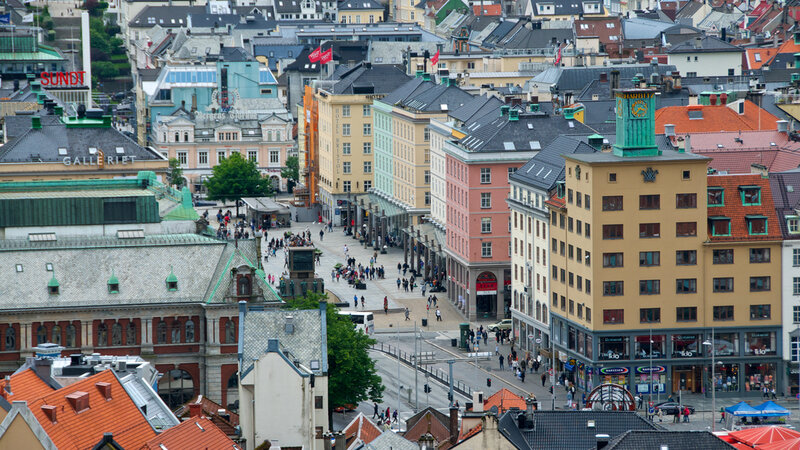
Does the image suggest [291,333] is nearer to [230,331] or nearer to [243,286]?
[243,286]

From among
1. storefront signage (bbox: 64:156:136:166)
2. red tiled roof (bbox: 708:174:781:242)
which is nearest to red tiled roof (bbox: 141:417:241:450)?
red tiled roof (bbox: 708:174:781:242)


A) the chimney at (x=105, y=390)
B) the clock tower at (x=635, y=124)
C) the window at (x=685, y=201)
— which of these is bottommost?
the chimney at (x=105, y=390)

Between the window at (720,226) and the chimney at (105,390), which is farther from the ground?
the window at (720,226)

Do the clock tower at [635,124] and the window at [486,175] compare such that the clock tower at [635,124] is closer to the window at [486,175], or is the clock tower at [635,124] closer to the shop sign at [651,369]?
the shop sign at [651,369]

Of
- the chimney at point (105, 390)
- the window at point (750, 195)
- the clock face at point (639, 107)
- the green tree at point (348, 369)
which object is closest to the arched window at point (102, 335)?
the green tree at point (348, 369)

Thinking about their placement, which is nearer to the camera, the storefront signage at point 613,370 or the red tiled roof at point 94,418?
the red tiled roof at point 94,418

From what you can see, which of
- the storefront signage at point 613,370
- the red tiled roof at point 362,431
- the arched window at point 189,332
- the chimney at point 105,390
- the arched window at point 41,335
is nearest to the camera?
the chimney at point 105,390
